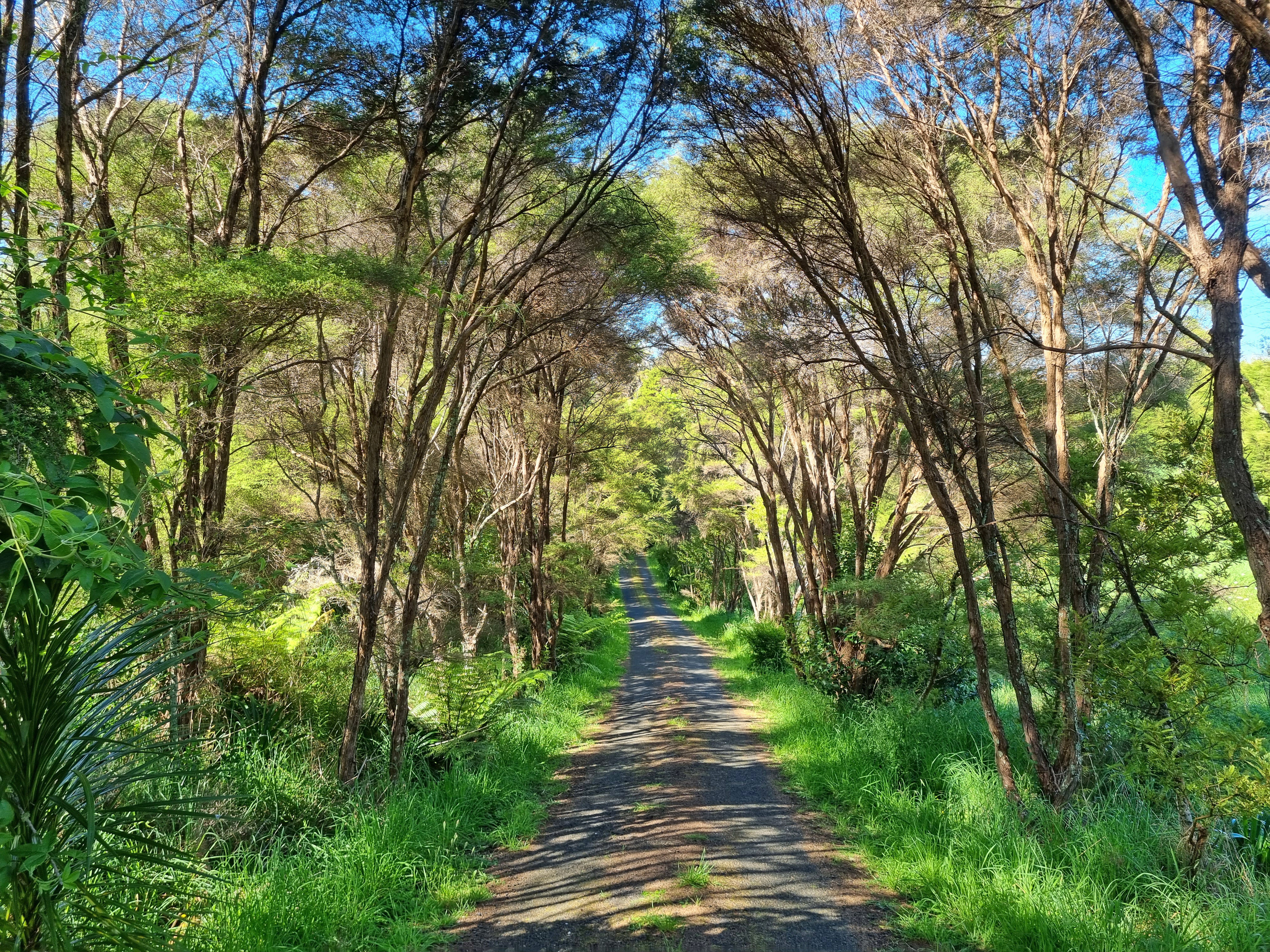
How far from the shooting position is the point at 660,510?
23578mm

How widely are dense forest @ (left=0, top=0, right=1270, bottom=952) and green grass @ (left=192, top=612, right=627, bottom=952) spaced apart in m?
0.04

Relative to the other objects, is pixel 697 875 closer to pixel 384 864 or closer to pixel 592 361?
pixel 384 864

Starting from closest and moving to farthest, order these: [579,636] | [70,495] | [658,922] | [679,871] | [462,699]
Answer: [70,495], [658,922], [679,871], [462,699], [579,636]

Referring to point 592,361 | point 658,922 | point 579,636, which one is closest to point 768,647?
point 579,636

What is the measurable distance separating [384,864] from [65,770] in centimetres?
311

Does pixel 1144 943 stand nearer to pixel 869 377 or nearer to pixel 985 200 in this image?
pixel 869 377

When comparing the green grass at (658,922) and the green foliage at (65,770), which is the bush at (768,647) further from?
the green foliage at (65,770)

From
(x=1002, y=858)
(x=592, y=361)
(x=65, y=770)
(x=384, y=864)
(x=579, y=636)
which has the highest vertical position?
(x=592, y=361)

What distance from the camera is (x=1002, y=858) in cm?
445

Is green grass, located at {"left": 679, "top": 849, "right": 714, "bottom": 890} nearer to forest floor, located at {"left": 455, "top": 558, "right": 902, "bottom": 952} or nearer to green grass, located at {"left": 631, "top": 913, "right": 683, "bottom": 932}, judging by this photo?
forest floor, located at {"left": 455, "top": 558, "right": 902, "bottom": 952}

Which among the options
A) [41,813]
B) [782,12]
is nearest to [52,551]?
[41,813]

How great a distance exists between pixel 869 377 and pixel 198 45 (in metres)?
8.03

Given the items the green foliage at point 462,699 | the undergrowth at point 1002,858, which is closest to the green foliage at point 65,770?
the undergrowth at point 1002,858

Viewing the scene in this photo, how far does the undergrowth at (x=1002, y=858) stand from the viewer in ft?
11.6
